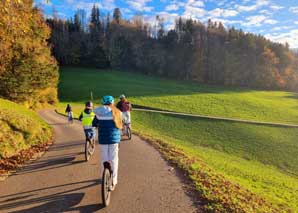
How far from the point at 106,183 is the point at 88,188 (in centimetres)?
142

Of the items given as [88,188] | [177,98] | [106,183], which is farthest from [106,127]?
[177,98]

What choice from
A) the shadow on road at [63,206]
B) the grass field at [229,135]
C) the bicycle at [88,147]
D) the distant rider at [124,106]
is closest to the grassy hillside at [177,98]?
the grass field at [229,135]

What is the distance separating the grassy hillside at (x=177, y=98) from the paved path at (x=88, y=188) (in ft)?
105

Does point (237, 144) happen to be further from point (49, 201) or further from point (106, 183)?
point (49, 201)

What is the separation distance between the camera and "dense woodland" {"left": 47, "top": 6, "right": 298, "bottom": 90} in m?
81.4

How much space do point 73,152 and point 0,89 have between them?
22.5m

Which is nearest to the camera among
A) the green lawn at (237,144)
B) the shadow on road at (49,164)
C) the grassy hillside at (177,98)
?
the shadow on road at (49,164)

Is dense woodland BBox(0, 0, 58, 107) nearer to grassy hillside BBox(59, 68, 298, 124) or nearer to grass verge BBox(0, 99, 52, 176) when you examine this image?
grass verge BBox(0, 99, 52, 176)

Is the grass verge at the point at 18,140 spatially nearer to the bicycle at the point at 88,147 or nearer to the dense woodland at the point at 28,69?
Result: the bicycle at the point at 88,147

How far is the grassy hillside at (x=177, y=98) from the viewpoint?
42.2m

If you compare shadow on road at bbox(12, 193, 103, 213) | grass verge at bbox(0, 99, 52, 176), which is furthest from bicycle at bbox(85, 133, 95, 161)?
shadow on road at bbox(12, 193, 103, 213)

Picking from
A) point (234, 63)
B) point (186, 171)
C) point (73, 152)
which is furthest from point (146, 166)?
point (234, 63)

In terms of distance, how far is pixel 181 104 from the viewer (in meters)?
45.9

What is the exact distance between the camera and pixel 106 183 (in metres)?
6.57
